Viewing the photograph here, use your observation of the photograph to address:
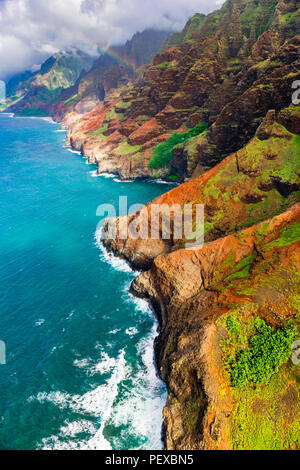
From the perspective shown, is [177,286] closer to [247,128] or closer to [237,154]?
[237,154]

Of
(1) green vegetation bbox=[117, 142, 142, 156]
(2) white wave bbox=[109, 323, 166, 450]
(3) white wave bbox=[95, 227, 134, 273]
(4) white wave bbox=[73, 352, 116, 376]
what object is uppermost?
(1) green vegetation bbox=[117, 142, 142, 156]

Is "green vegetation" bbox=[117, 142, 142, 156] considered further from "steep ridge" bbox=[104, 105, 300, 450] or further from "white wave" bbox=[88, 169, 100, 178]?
"steep ridge" bbox=[104, 105, 300, 450]

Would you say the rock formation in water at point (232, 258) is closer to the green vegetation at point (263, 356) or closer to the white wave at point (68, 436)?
the green vegetation at point (263, 356)

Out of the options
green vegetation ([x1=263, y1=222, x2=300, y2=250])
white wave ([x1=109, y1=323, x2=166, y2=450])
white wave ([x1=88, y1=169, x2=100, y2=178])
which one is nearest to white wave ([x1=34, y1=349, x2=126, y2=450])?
white wave ([x1=109, y1=323, x2=166, y2=450])

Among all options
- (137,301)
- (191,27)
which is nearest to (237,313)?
(137,301)

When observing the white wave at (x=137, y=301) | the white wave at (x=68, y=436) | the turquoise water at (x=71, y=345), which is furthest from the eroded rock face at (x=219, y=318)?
the white wave at (x=68, y=436)

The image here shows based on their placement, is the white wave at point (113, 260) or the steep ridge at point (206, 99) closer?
the white wave at point (113, 260)
